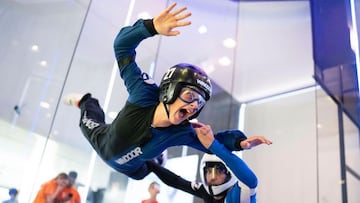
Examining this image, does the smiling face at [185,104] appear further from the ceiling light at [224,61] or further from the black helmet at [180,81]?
the ceiling light at [224,61]

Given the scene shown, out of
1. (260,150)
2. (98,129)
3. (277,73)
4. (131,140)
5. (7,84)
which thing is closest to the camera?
(131,140)

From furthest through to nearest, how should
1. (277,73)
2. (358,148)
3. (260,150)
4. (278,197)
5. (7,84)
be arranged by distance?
(277,73) → (260,150) → (278,197) → (7,84) → (358,148)

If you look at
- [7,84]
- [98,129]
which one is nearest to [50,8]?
[7,84]

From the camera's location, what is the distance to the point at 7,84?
2.46 metres

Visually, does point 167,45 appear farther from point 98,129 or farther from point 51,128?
point 98,129

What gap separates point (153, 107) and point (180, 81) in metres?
0.16

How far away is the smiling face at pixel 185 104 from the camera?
43.5 inches

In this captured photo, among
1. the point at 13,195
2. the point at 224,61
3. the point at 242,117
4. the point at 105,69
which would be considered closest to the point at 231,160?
the point at 13,195

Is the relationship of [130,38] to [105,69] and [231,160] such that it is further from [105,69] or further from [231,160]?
[105,69]

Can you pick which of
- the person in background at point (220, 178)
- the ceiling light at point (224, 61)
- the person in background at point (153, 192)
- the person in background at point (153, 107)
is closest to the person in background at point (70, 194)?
the person in background at point (153, 192)

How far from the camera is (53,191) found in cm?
231

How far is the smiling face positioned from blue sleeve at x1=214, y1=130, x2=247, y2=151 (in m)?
0.22

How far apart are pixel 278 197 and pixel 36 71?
2.18 m

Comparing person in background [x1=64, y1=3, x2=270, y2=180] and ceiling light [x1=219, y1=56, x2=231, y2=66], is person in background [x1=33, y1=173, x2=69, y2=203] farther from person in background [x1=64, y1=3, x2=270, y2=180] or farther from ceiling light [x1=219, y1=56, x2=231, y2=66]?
ceiling light [x1=219, y1=56, x2=231, y2=66]
